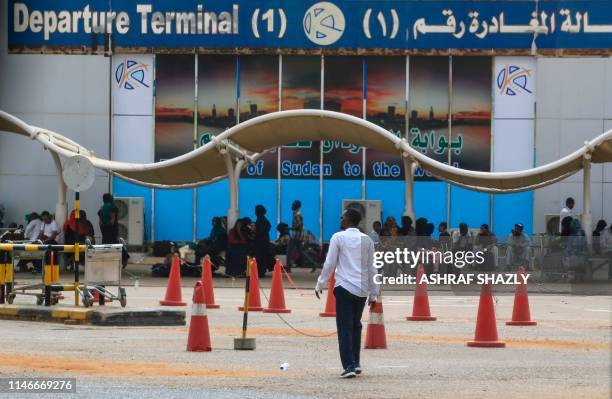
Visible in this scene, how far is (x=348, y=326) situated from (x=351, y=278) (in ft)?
1.56

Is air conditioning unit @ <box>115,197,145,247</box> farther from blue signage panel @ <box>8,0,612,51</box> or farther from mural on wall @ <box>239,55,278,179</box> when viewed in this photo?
blue signage panel @ <box>8,0,612,51</box>

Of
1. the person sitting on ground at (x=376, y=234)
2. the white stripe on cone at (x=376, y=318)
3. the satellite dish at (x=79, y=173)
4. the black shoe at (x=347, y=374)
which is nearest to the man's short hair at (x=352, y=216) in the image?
the black shoe at (x=347, y=374)

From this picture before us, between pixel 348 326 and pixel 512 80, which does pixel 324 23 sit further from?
pixel 348 326

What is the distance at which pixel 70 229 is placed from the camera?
3197 cm

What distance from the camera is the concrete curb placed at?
63.2ft

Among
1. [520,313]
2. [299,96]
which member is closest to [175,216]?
[299,96]

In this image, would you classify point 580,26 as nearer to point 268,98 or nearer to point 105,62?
point 268,98

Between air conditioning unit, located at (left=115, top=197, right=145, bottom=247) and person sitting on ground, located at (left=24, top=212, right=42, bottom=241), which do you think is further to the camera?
air conditioning unit, located at (left=115, top=197, right=145, bottom=247)

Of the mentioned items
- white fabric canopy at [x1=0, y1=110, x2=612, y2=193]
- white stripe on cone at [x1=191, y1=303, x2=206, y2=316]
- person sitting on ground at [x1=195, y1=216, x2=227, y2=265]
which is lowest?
white stripe on cone at [x1=191, y1=303, x2=206, y2=316]

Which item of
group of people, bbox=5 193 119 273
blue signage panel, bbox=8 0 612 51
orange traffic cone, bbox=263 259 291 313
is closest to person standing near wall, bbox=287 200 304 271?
group of people, bbox=5 193 119 273

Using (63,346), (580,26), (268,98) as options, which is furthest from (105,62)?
(63,346)

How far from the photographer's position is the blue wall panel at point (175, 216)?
4100cm

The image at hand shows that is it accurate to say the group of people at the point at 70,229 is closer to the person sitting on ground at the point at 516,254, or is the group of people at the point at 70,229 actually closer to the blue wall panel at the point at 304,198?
the blue wall panel at the point at 304,198

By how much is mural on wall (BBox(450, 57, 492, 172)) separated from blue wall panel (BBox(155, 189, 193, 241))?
23.8ft
